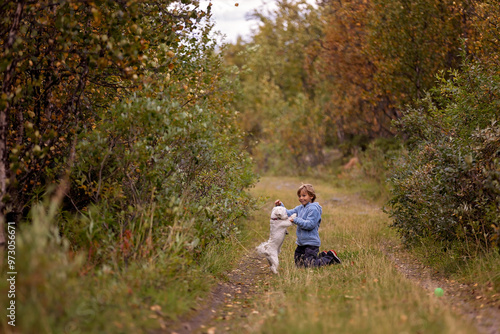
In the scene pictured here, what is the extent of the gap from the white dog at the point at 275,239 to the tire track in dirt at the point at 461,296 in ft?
6.75

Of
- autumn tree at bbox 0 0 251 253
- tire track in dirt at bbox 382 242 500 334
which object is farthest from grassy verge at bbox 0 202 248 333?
tire track in dirt at bbox 382 242 500 334

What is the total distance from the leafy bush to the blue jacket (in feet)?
5.63

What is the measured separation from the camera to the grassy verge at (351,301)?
14.4ft

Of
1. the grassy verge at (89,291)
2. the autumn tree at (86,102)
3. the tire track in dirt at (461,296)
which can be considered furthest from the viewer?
the autumn tree at (86,102)

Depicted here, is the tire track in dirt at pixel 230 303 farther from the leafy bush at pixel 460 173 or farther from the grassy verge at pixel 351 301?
the leafy bush at pixel 460 173

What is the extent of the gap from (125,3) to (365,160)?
14984 mm

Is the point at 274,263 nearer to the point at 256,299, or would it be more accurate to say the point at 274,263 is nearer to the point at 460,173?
the point at 256,299

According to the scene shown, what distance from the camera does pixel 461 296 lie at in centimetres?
589

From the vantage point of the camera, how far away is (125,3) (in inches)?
231

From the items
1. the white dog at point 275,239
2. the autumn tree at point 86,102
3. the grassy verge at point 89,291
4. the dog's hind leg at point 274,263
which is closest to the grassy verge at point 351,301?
the dog's hind leg at point 274,263

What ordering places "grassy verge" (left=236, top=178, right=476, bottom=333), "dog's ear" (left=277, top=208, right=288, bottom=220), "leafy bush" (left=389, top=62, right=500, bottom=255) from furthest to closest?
"dog's ear" (left=277, top=208, right=288, bottom=220)
"leafy bush" (left=389, top=62, right=500, bottom=255)
"grassy verge" (left=236, top=178, right=476, bottom=333)

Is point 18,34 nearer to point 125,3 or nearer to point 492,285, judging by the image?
point 125,3

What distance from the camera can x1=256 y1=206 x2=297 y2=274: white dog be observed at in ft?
24.4

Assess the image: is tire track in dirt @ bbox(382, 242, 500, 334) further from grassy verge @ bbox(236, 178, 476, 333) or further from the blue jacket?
the blue jacket
